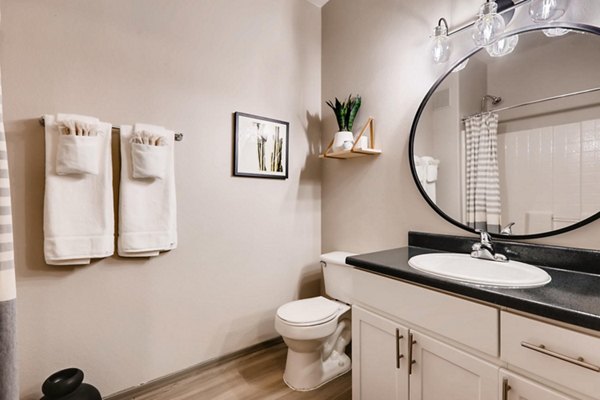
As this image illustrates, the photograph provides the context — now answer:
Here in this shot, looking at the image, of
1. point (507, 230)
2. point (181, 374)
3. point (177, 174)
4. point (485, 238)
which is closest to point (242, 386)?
point (181, 374)

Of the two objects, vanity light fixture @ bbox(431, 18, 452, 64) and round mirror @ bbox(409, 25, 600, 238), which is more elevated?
vanity light fixture @ bbox(431, 18, 452, 64)

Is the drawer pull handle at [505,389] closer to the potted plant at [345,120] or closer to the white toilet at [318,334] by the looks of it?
the white toilet at [318,334]

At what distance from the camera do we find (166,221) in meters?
1.66

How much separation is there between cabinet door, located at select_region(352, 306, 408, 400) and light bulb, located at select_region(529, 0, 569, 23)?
1505 millimetres

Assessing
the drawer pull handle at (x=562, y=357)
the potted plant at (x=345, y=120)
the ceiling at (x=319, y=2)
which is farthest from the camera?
the ceiling at (x=319, y=2)

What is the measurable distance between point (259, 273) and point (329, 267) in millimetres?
542

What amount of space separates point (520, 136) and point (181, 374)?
2362 mm

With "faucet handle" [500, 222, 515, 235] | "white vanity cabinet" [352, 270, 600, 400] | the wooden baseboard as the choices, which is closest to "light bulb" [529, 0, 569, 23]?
"faucet handle" [500, 222, 515, 235]

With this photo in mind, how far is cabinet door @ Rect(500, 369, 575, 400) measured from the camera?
0.81 metres

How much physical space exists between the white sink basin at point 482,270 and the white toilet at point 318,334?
1.55 ft

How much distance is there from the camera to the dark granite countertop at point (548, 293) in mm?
763

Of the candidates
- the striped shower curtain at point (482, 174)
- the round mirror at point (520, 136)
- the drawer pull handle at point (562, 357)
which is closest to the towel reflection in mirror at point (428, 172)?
the round mirror at point (520, 136)

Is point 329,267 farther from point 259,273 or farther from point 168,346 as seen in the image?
point 168,346

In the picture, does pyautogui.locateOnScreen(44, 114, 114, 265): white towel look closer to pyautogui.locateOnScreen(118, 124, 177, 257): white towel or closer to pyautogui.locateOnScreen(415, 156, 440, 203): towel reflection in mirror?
pyautogui.locateOnScreen(118, 124, 177, 257): white towel
